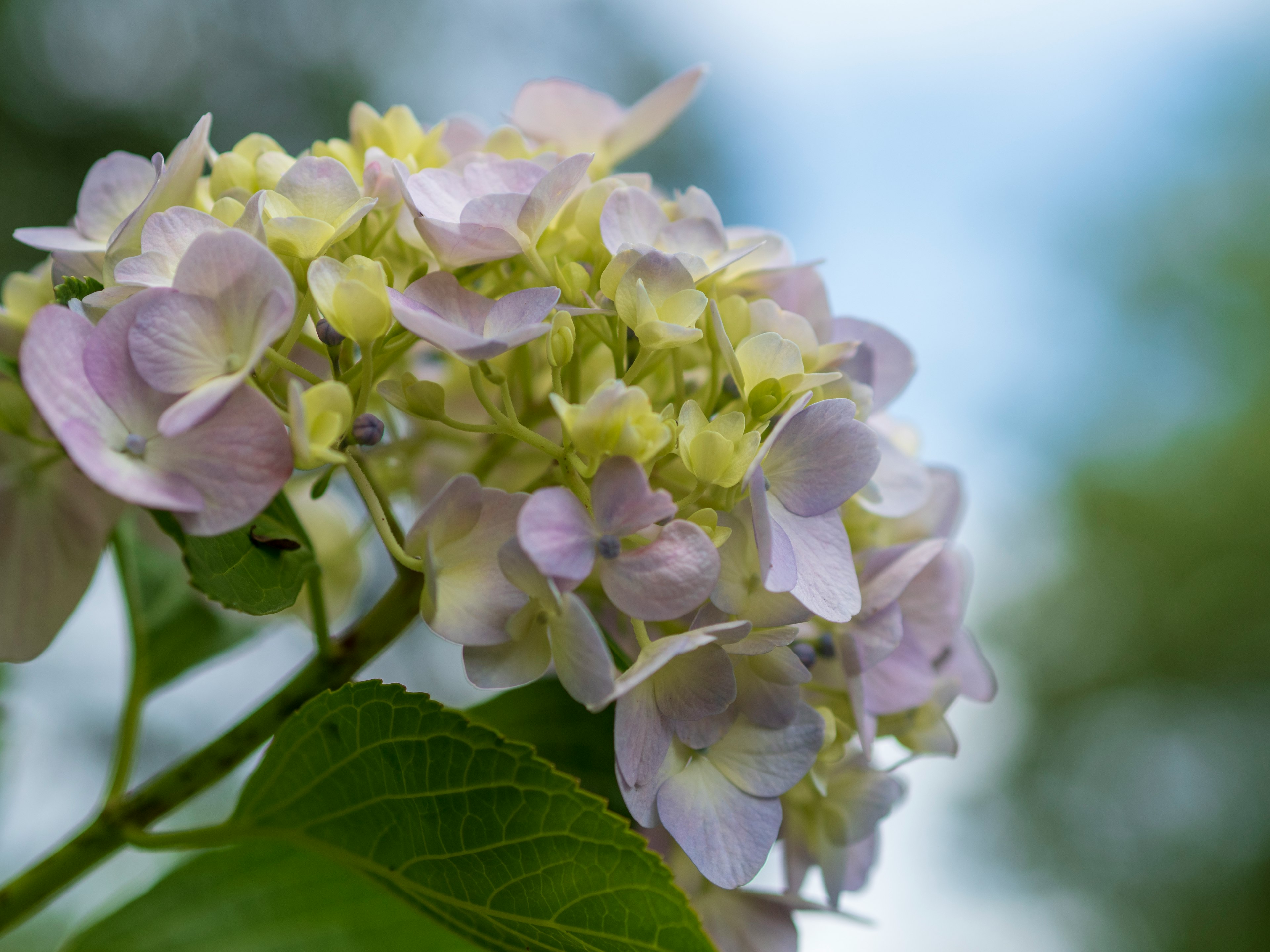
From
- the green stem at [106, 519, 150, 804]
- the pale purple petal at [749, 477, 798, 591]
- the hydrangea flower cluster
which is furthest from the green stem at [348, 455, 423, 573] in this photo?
the green stem at [106, 519, 150, 804]

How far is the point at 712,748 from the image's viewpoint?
0.33 meters

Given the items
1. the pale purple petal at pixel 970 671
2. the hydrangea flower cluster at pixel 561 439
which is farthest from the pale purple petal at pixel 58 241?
the pale purple petal at pixel 970 671

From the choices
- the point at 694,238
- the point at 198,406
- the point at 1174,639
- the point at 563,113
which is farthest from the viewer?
the point at 1174,639

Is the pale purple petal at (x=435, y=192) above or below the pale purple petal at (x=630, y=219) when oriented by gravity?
below

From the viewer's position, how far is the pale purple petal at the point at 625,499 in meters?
0.27

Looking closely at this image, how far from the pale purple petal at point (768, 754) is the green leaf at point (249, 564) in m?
0.16

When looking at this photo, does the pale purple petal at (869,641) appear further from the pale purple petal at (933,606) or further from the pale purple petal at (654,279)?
the pale purple petal at (654,279)

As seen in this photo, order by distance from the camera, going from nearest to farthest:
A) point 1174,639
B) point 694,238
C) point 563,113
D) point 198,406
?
point 198,406
point 694,238
point 563,113
point 1174,639

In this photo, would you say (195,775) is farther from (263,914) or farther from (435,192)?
(435,192)

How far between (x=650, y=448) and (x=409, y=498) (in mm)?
290

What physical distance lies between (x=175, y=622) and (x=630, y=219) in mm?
382

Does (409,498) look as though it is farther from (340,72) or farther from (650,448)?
(340,72)

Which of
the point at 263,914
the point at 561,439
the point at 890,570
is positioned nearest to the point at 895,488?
the point at 890,570

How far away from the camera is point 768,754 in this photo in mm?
329
